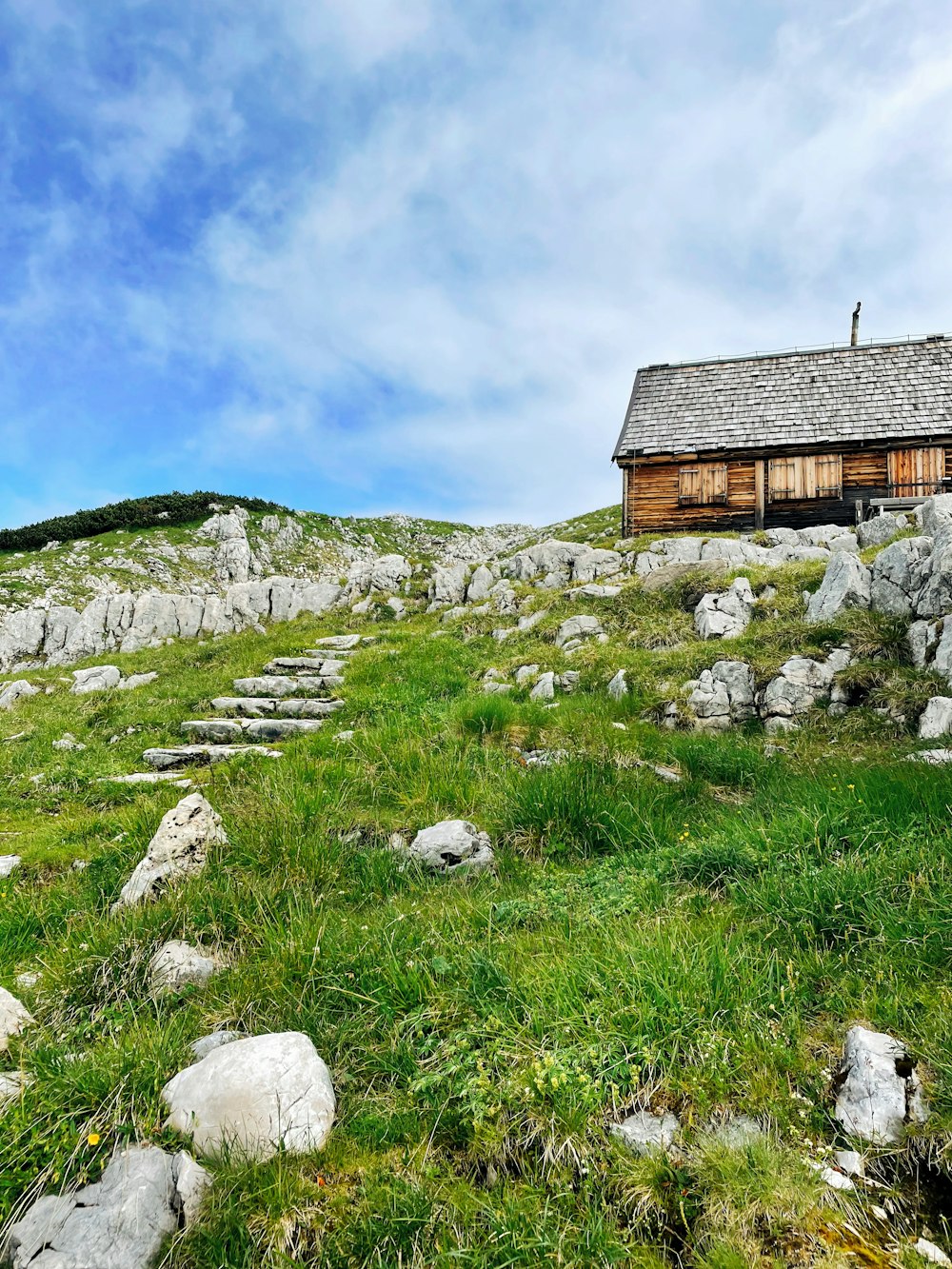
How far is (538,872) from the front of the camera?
5410mm

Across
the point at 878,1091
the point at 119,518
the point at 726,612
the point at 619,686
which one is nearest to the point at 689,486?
the point at 726,612

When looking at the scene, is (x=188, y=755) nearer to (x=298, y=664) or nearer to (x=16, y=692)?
(x=298, y=664)

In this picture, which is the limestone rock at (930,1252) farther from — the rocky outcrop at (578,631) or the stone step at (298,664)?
the stone step at (298,664)

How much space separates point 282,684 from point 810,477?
22.6m

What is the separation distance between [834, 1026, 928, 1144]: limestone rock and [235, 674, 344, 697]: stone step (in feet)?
39.1

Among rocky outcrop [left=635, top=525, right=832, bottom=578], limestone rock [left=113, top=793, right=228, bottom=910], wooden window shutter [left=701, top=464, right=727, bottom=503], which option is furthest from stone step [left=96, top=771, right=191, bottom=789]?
wooden window shutter [left=701, top=464, right=727, bottom=503]

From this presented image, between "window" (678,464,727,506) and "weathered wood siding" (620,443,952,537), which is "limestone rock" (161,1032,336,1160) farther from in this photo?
"window" (678,464,727,506)

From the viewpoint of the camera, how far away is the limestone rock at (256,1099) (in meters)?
3.10

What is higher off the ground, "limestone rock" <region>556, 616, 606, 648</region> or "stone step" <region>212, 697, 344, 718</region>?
"limestone rock" <region>556, 616, 606, 648</region>

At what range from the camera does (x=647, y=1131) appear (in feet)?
9.68

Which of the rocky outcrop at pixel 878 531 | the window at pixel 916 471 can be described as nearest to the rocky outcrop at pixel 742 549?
the rocky outcrop at pixel 878 531

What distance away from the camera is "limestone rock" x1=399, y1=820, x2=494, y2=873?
5746 millimetres

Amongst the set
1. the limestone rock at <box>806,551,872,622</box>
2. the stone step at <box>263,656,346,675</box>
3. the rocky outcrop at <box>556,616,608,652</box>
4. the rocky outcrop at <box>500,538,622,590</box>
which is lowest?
the stone step at <box>263,656,346,675</box>

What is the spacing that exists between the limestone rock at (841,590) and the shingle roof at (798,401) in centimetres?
1690
